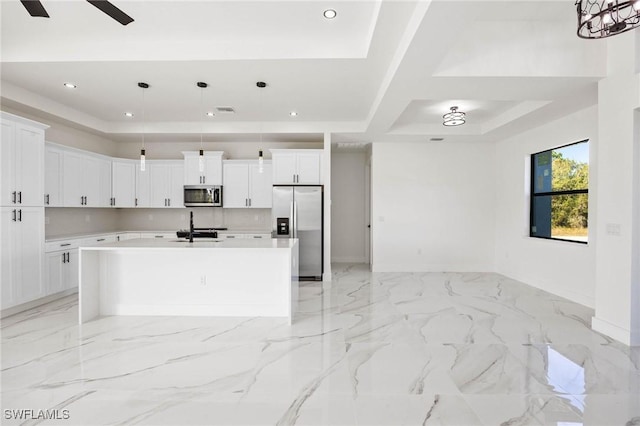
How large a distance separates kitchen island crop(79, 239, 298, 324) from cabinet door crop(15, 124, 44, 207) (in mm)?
1164

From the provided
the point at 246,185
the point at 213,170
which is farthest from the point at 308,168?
the point at 213,170

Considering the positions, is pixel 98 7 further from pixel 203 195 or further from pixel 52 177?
pixel 203 195

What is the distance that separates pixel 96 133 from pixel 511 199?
25.1 ft

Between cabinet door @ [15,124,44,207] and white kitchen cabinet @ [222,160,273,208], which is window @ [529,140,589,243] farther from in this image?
cabinet door @ [15,124,44,207]

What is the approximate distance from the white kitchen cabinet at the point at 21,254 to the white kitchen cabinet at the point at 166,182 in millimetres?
2046

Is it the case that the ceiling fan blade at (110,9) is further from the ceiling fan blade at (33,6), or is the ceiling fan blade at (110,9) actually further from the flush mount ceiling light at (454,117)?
the flush mount ceiling light at (454,117)

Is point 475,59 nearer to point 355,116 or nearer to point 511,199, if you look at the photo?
point 355,116

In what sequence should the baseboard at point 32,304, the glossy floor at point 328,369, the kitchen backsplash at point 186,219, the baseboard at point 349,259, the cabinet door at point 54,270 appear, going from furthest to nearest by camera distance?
the baseboard at point 349,259 → the kitchen backsplash at point 186,219 → the cabinet door at point 54,270 → the baseboard at point 32,304 → the glossy floor at point 328,369

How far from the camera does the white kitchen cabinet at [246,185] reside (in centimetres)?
602

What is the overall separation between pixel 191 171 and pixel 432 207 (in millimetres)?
Result: 4770

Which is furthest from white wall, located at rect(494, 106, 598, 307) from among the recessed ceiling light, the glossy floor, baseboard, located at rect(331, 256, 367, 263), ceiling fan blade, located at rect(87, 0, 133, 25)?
ceiling fan blade, located at rect(87, 0, 133, 25)

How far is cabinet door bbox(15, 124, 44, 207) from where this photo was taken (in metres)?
3.75

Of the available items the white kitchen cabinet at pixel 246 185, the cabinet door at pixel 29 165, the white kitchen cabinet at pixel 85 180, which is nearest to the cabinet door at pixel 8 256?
the cabinet door at pixel 29 165

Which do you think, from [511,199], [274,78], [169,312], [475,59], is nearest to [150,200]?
[169,312]
